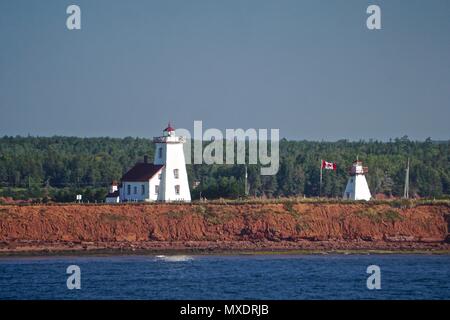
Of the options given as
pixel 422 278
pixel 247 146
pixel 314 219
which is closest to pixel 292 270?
pixel 422 278

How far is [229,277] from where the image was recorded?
6962 cm

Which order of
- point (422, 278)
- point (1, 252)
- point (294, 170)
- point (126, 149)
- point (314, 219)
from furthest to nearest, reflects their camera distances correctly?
1. point (126, 149)
2. point (294, 170)
3. point (314, 219)
4. point (1, 252)
5. point (422, 278)

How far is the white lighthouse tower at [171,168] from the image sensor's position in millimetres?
93875

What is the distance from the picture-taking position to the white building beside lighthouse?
93.9 meters

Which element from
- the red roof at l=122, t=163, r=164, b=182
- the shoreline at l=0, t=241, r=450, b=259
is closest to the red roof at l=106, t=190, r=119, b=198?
the red roof at l=122, t=163, r=164, b=182

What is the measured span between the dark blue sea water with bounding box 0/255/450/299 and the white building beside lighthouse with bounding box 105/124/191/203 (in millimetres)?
12467

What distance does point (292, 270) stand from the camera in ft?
240

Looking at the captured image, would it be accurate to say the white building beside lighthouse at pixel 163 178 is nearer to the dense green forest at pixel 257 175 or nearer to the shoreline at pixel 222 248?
the shoreline at pixel 222 248

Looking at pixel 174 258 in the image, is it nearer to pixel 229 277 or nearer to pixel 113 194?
pixel 229 277

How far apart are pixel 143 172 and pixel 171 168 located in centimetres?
238

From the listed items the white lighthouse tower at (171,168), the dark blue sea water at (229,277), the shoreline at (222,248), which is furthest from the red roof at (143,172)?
the dark blue sea water at (229,277)

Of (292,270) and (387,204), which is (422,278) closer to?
(292,270)
